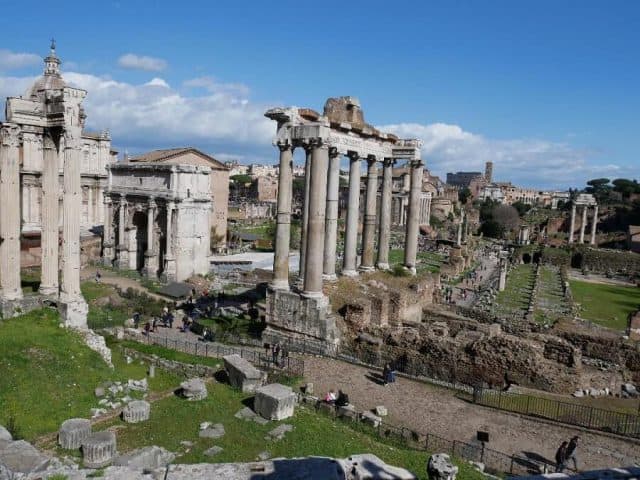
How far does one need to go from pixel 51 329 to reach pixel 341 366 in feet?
29.0

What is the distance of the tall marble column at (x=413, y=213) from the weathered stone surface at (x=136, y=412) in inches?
588

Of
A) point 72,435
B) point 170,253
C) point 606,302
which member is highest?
point 170,253

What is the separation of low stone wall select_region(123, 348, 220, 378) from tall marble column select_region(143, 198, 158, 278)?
19.4m

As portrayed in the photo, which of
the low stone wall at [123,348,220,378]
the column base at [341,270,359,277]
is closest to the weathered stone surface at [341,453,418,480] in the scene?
the low stone wall at [123,348,220,378]

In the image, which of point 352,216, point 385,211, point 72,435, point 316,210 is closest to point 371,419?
point 72,435

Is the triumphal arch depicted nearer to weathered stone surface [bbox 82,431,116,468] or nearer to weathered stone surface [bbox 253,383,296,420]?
weathered stone surface [bbox 253,383,296,420]

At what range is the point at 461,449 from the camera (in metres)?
11.9

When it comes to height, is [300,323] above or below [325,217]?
below

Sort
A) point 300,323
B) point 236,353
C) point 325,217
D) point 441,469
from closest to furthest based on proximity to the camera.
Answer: point 441,469 → point 236,353 → point 300,323 → point 325,217

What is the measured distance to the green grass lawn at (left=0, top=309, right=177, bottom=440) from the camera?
1172 cm

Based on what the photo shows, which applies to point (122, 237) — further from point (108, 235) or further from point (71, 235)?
point (71, 235)

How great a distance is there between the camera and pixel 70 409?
12.2 m

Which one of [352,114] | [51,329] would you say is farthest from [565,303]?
[51,329]

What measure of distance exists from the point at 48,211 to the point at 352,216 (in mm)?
11428
